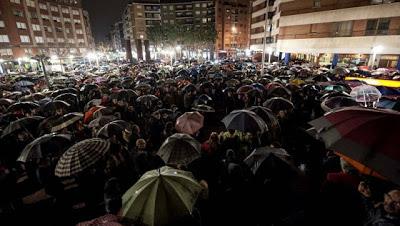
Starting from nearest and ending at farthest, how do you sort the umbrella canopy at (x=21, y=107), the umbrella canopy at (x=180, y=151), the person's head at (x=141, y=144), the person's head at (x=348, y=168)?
the person's head at (x=348, y=168) < the umbrella canopy at (x=180, y=151) < the person's head at (x=141, y=144) < the umbrella canopy at (x=21, y=107)

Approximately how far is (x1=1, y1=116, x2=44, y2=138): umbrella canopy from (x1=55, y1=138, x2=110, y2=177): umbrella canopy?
12.9 ft

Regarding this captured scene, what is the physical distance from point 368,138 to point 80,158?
5.49 metres

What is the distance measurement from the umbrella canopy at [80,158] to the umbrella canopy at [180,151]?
148cm

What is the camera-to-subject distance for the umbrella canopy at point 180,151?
564 centimetres

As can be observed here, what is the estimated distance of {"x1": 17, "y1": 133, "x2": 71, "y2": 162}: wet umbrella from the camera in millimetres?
5930

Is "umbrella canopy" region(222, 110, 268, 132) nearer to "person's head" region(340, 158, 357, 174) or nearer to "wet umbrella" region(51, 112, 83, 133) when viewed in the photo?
"person's head" region(340, 158, 357, 174)

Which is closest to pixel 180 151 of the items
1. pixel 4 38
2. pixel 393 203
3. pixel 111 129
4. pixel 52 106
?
pixel 111 129

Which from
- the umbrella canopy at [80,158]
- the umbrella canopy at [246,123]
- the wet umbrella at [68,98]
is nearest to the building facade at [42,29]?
the wet umbrella at [68,98]

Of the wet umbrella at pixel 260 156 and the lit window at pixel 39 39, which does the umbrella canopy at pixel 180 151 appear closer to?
the wet umbrella at pixel 260 156

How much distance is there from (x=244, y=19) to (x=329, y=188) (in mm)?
113157

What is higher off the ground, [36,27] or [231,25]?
[231,25]

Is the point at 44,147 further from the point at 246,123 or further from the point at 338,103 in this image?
the point at 338,103

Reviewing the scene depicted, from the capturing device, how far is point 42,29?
72.5 meters

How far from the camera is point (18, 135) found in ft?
26.1
